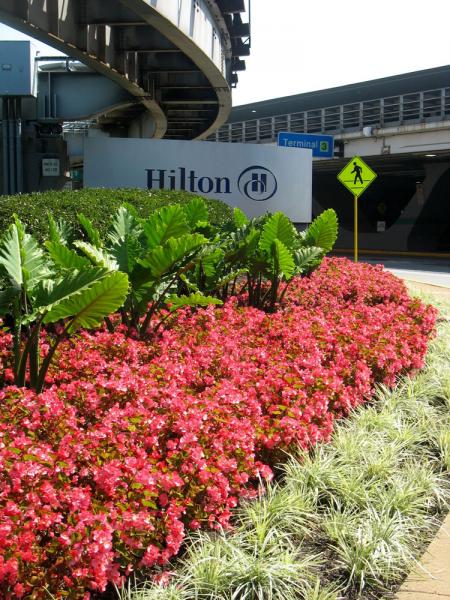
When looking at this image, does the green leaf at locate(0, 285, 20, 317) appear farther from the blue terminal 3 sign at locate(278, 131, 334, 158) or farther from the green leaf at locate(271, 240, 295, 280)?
the blue terminal 3 sign at locate(278, 131, 334, 158)

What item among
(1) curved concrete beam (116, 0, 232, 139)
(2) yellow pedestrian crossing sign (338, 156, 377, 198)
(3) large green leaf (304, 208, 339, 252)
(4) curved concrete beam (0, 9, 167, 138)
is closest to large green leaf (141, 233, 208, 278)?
(3) large green leaf (304, 208, 339, 252)

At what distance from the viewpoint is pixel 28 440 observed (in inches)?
132

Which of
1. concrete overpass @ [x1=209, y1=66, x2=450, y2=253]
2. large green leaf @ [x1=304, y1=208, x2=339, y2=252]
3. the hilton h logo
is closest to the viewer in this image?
large green leaf @ [x1=304, y1=208, x2=339, y2=252]

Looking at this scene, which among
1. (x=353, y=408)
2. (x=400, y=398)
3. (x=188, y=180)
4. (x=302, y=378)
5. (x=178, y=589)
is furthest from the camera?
(x=188, y=180)

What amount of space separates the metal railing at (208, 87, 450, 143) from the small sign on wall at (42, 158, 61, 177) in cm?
1390

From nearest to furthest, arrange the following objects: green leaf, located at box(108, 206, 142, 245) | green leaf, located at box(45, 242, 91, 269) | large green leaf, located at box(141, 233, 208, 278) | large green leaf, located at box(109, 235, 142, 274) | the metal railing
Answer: green leaf, located at box(45, 242, 91, 269), large green leaf, located at box(141, 233, 208, 278), large green leaf, located at box(109, 235, 142, 274), green leaf, located at box(108, 206, 142, 245), the metal railing

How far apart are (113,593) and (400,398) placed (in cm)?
341

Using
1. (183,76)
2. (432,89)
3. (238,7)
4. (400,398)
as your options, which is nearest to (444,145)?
(432,89)

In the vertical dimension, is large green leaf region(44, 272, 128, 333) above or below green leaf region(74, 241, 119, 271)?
below

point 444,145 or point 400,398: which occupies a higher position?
point 444,145

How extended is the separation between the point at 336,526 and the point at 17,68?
22.6 m

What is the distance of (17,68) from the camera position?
2320cm

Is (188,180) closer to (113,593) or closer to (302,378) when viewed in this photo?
(302,378)

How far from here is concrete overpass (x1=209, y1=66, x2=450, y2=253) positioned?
98.6 ft
